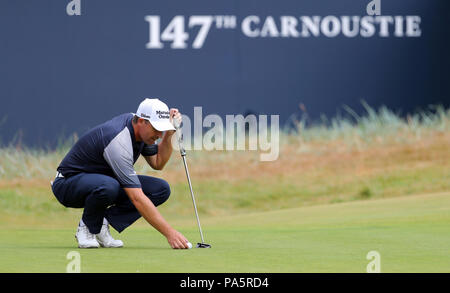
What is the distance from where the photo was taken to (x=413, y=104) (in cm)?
1152

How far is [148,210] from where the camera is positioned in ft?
15.8

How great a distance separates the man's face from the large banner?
239 inches

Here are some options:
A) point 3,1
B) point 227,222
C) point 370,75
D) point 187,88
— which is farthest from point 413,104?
point 3,1

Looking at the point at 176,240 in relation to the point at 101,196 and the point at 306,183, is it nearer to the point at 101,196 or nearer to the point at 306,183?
the point at 101,196

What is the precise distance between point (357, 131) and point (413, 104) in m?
0.86

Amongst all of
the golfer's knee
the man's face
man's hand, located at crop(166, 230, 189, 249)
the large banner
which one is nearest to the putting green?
man's hand, located at crop(166, 230, 189, 249)

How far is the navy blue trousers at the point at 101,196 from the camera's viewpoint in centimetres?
503

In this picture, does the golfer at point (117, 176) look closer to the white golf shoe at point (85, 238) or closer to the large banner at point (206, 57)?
the white golf shoe at point (85, 238)

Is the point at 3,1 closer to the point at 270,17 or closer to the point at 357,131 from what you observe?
the point at 270,17

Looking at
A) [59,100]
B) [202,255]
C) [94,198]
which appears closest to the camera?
[202,255]

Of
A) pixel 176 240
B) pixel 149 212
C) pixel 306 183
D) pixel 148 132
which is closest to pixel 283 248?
pixel 176 240

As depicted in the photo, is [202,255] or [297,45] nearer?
[202,255]

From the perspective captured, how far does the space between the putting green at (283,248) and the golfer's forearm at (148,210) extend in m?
0.16

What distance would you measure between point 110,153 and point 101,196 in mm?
306
